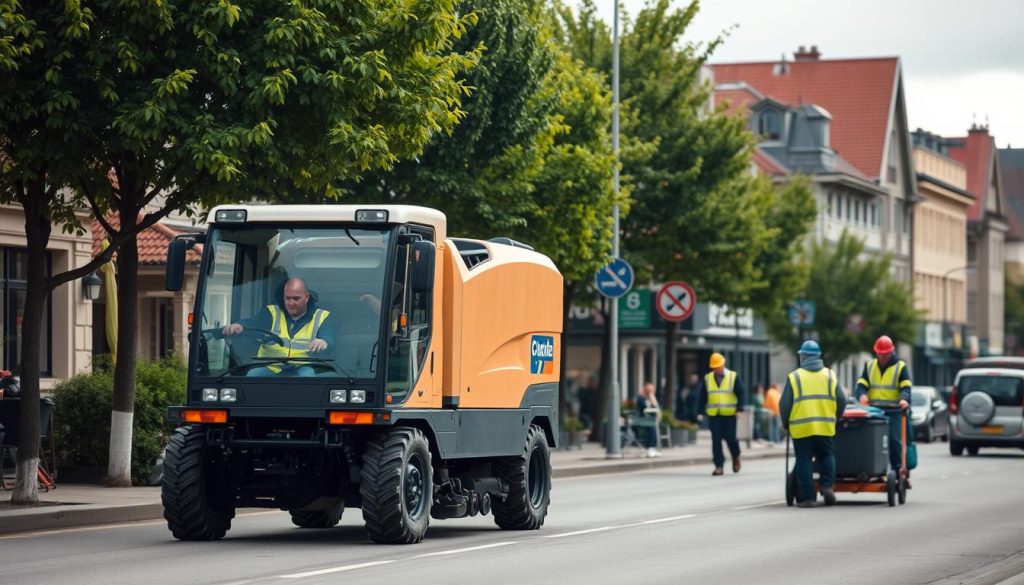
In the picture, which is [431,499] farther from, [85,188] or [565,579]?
[85,188]

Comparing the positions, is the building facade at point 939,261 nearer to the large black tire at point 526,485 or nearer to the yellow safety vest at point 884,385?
the yellow safety vest at point 884,385

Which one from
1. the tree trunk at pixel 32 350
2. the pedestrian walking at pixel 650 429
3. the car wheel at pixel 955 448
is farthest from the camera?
the car wheel at pixel 955 448

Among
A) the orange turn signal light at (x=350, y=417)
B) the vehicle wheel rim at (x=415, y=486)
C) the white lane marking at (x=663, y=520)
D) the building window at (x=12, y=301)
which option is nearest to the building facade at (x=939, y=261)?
the building window at (x=12, y=301)

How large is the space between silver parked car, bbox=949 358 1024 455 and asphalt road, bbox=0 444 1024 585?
18385mm

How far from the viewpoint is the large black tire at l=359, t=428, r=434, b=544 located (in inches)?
603

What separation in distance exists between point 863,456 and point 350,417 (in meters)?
8.18

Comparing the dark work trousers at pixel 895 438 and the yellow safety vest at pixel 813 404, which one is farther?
the dark work trousers at pixel 895 438

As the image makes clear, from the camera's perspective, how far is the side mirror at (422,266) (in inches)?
613

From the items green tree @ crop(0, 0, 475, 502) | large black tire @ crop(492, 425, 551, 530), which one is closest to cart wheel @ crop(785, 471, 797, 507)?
large black tire @ crop(492, 425, 551, 530)

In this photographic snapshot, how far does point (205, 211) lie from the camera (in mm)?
21594

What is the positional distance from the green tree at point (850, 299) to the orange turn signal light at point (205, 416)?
52.8 m

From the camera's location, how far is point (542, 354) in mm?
19047

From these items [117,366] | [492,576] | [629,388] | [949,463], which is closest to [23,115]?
[117,366]

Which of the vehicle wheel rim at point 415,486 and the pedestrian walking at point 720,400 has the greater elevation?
the pedestrian walking at point 720,400
